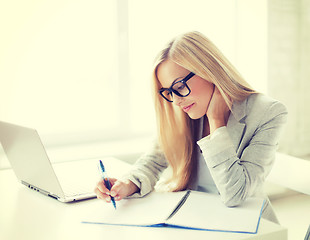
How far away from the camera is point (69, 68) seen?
2.37 metres

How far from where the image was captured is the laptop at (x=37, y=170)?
128 cm

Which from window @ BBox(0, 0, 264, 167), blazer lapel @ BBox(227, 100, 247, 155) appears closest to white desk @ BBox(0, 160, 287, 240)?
blazer lapel @ BBox(227, 100, 247, 155)

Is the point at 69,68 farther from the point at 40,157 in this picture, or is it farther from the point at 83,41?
the point at 40,157

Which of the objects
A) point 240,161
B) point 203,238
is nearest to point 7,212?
point 203,238

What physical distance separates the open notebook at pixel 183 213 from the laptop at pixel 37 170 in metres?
0.16

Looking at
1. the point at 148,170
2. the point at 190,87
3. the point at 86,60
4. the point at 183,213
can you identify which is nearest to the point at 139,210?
the point at 183,213

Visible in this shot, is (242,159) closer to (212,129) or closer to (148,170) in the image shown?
(212,129)

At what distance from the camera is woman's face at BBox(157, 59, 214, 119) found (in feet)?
4.61

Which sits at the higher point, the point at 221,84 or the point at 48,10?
the point at 48,10

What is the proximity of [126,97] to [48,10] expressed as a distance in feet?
2.23

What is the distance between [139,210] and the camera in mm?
1208

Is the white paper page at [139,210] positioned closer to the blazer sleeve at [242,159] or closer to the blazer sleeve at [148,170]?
the blazer sleeve at [148,170]

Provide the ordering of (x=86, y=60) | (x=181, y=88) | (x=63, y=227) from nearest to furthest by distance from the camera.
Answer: (x=63, y=227), (x=181, y=88), (x=86, y=60)

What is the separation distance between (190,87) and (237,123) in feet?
0.67
